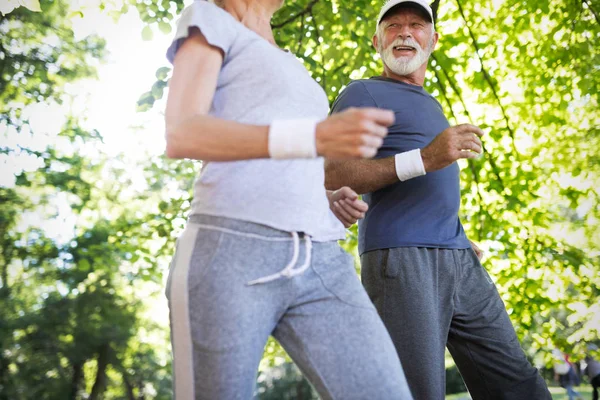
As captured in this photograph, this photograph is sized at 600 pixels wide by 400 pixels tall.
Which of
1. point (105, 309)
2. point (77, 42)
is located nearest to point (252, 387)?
point (77, 42)

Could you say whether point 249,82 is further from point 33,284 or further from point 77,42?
point 33,284

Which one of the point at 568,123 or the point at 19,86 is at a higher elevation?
the point at 19,86

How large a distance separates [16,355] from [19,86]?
764cm

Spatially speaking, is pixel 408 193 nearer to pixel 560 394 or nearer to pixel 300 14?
pixel 300 14

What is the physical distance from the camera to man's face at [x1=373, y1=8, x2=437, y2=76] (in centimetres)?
283

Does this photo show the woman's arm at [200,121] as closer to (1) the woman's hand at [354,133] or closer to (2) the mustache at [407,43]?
(1) the woman's hand at [354,133]

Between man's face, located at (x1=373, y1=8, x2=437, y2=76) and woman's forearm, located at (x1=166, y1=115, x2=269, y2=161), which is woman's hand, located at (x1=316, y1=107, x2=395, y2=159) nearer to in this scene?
woman's forearm, located at (x1=166, y1=115, x2=269, y2=161)

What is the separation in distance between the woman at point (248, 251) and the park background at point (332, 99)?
246 cm

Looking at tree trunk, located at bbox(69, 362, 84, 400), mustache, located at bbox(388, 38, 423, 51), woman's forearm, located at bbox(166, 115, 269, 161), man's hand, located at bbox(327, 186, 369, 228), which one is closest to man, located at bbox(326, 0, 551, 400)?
mustache, located at bbox(388, 38, 423, 51)

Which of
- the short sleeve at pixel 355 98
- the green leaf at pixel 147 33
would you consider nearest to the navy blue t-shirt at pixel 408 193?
the short sleeve at pixel 355 98

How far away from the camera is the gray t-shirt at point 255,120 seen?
56.7 inches

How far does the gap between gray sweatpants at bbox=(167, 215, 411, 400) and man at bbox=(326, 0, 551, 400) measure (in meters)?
0.86

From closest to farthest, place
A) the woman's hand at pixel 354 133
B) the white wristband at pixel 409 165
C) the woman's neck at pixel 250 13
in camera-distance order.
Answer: the woman's hand at pixel 354 133, the woman's neck at pixel 250 13, the white wristband at pixel 409 165

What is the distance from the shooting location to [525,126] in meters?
7.55
